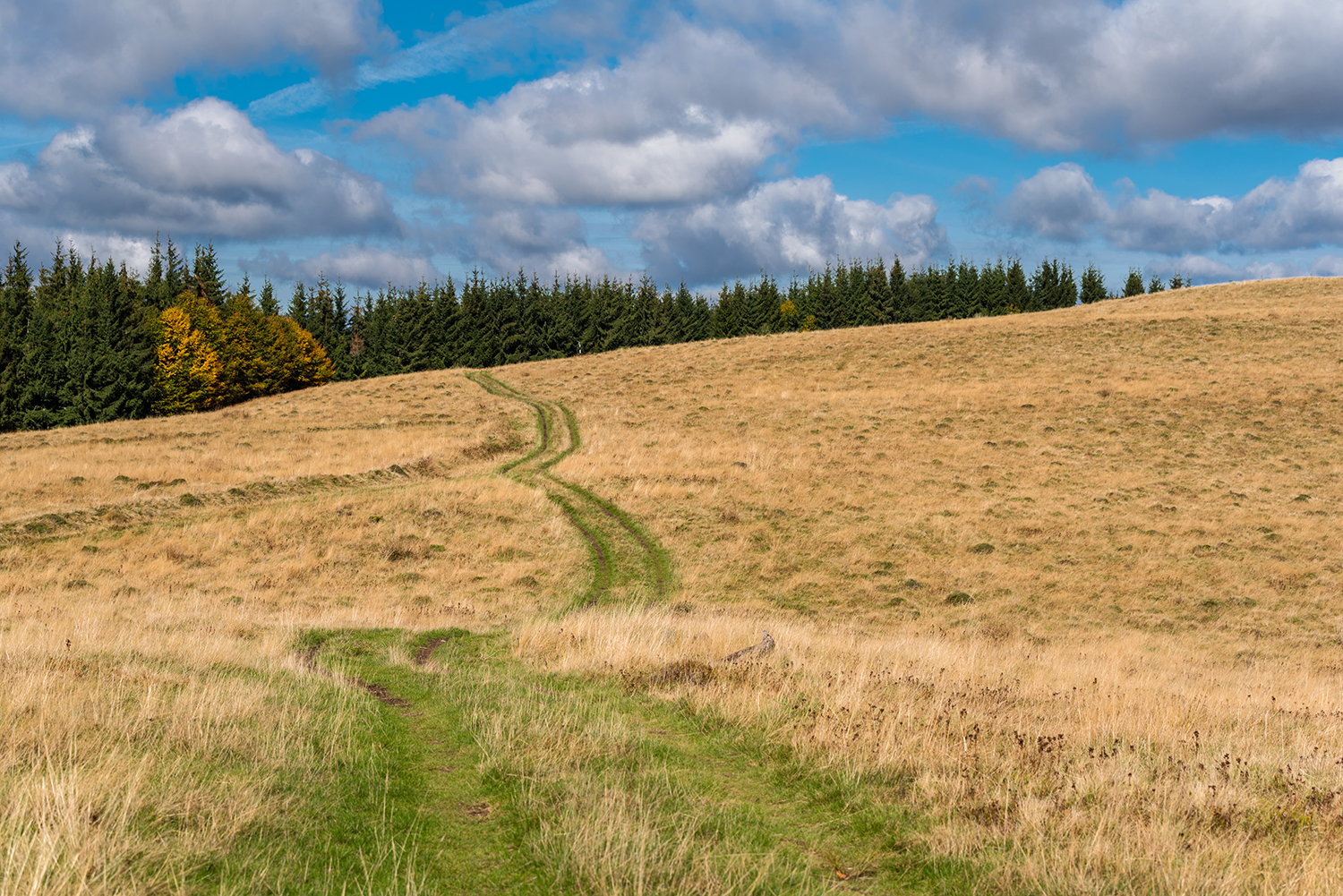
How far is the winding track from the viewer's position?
23047 mm

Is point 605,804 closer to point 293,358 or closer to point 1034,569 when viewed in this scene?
point 1034,569

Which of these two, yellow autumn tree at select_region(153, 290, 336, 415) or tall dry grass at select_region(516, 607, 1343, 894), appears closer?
tall dry grass at select_region(516, 607, 1343, 894)

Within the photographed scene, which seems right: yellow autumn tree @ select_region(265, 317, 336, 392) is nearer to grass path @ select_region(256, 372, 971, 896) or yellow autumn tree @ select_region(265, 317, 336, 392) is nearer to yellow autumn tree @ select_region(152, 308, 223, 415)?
yellow autumn tree @ select_region(152, 308, 223, 415)

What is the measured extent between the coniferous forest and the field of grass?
74.3ft

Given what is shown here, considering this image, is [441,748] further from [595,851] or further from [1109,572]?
[1109,572]

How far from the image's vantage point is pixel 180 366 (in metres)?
69.1

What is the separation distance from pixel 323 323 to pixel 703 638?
10466 cm

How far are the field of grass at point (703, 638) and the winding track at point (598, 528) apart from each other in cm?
29

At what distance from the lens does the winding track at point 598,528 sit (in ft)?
75.6

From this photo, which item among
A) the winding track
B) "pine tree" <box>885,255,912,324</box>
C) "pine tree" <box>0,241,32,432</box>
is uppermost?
"pine tree" <box>885,255,912,324</box>

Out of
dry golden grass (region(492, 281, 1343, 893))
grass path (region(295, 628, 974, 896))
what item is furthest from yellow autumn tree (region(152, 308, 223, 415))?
grass path (region(295, 628, 974, 896))

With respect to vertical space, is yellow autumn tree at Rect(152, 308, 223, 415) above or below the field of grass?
above

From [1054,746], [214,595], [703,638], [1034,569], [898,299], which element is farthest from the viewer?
[898,299]

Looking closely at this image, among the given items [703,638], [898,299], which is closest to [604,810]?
[703,638]
